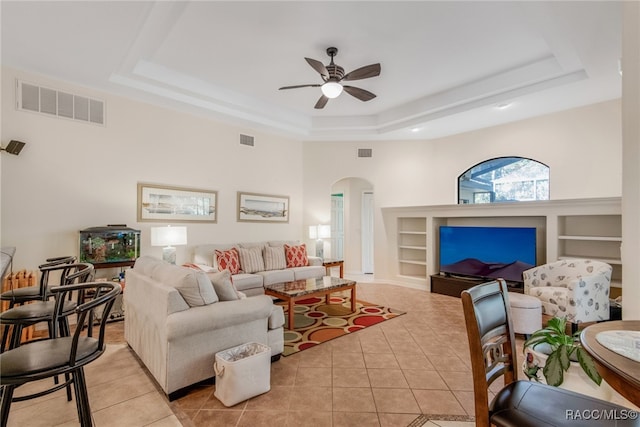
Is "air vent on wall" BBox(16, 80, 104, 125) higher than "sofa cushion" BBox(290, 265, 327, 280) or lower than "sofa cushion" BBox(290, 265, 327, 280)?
higher

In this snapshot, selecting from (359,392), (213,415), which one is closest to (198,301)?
(213,415)

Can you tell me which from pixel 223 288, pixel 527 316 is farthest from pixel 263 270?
pixel 527 316

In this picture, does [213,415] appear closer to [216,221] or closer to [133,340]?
[133,340]

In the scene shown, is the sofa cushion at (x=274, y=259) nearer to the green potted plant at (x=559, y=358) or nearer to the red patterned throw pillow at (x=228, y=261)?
the red patterned throw pillow at (x=228, y=261)

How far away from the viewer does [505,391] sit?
1334mm

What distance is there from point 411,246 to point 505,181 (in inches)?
81.7

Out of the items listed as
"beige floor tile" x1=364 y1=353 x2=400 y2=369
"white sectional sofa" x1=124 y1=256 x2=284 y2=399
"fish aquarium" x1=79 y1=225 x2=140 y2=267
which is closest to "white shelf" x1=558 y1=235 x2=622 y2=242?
"beige floor tile" x1=364 y1=353 x2=400 y2=369

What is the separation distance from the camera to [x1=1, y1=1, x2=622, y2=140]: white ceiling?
2.79 metres

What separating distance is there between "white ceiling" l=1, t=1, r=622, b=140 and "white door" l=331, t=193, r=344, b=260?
11.4 feet

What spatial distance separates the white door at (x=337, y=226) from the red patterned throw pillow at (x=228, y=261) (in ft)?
12.2

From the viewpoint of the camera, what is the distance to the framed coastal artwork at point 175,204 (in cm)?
447

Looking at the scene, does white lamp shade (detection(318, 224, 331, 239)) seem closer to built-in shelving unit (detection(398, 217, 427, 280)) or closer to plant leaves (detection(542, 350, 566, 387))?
built-in shelving unit (detection(398, 217, 427, 280))

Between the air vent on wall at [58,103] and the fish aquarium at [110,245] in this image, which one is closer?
the air vent on wall at [58,103]

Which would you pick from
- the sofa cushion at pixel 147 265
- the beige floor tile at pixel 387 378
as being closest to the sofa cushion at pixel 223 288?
the sofa cushion at pixel 147 265
